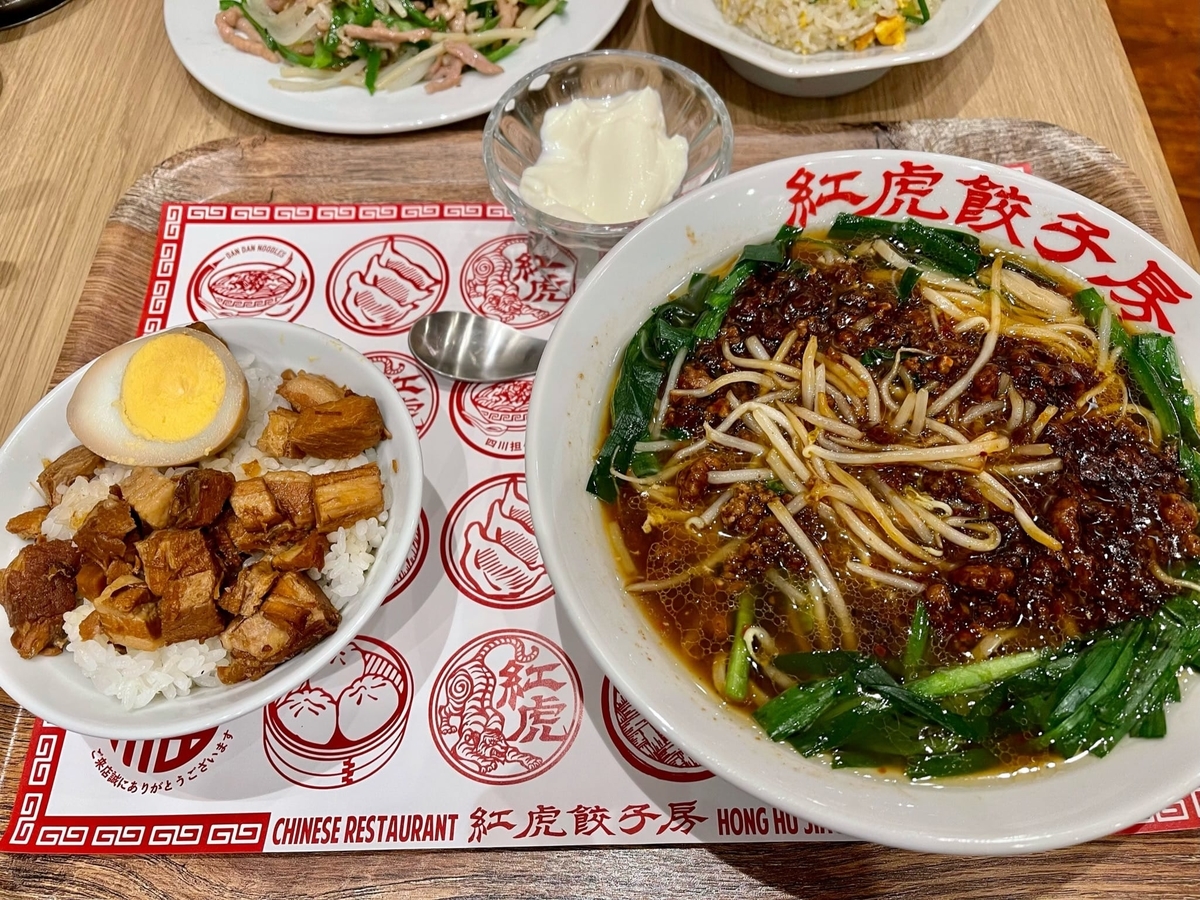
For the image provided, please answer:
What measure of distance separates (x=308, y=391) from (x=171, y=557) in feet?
1.67

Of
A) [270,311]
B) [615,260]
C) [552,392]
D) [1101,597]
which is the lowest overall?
[270,311]

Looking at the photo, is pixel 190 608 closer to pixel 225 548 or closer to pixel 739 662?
pixel 225 548

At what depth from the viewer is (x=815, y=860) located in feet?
5.09

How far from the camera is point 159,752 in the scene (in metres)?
1.68

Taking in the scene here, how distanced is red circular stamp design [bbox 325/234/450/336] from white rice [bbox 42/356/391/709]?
352 millimetres

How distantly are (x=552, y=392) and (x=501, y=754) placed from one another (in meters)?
0.81

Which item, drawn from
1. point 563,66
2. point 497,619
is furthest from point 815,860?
point 563,66

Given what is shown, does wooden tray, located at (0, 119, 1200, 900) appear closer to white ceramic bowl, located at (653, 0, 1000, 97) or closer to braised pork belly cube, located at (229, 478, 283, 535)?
braised pork belly cube, located at (229, 478, 283, 535)

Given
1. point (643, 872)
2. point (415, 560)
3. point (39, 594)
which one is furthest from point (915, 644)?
point (39, 594)

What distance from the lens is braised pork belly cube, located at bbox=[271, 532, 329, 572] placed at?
5.59ft

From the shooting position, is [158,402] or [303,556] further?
[158,402]

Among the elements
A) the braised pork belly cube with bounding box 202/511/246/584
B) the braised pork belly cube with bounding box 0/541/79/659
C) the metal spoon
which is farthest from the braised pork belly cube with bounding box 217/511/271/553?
the metal spoon

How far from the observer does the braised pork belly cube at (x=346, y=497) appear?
1761 mm

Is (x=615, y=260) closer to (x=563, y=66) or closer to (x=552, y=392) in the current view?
(x=552, y=392)
